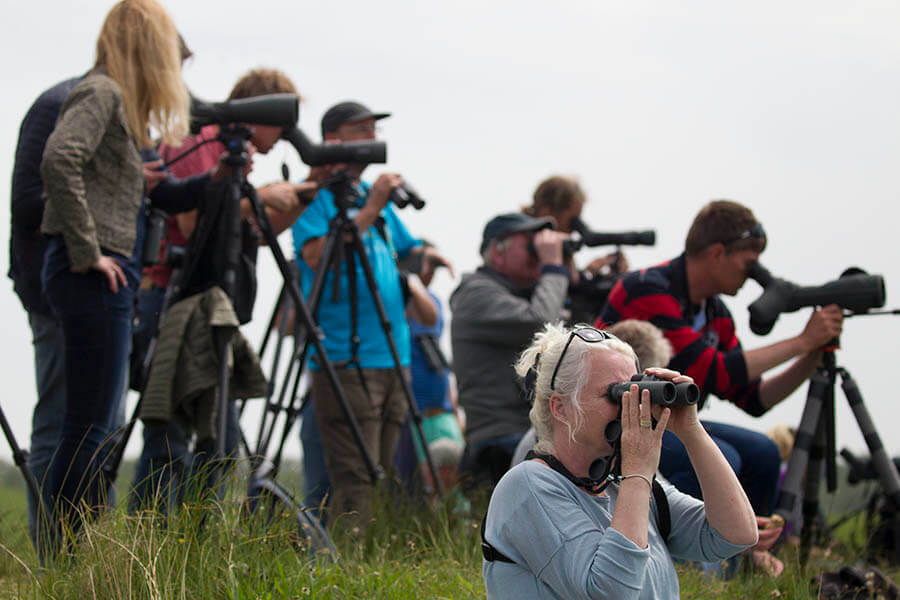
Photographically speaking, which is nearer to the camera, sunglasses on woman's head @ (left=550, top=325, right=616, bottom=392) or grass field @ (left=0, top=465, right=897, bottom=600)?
sunglasses on woman's head @ (left=550, top=325, right=616, bottom=392)

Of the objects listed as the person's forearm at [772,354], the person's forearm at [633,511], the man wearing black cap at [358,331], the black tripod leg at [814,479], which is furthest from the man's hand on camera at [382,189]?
the person's forearm at [633,511]

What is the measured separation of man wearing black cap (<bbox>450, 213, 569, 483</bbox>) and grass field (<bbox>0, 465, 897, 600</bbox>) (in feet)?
4.09

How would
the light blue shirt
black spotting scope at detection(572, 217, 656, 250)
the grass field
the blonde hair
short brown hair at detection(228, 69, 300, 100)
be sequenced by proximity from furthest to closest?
1. black spotting scope at detection(572, 217, 656, 250)
2. short brown hair at detection(228, 69, 300, 100)
3. the blonde hair
4. the grass field
5. the light blue shirt

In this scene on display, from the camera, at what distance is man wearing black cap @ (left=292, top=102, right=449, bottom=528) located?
4.48 meters

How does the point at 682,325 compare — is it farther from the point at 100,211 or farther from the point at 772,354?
the point at 100,211

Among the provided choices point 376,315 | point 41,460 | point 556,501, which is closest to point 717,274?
point 376,315

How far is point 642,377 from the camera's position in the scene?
2.19 meters

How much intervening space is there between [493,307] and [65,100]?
7.24ft

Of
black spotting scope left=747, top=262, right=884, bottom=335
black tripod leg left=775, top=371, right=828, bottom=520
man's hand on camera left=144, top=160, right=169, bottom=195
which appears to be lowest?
black tripod leg left=775, top=371, right=828, bottom=520

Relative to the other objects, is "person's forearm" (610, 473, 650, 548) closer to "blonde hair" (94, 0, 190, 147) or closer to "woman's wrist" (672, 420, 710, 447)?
"woman's wrist" (672, 420, 710, 447)

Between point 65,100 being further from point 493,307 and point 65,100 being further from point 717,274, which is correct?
point 717,274

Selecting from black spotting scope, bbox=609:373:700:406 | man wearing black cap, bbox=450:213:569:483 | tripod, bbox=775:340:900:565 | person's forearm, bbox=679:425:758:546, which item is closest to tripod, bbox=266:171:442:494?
man wearing black cap, bbox=450:213:569:483

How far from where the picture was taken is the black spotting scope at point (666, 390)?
82.4 inches

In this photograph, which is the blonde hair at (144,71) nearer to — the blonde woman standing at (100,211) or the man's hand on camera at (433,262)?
the blonde woman standing at (100,211)
